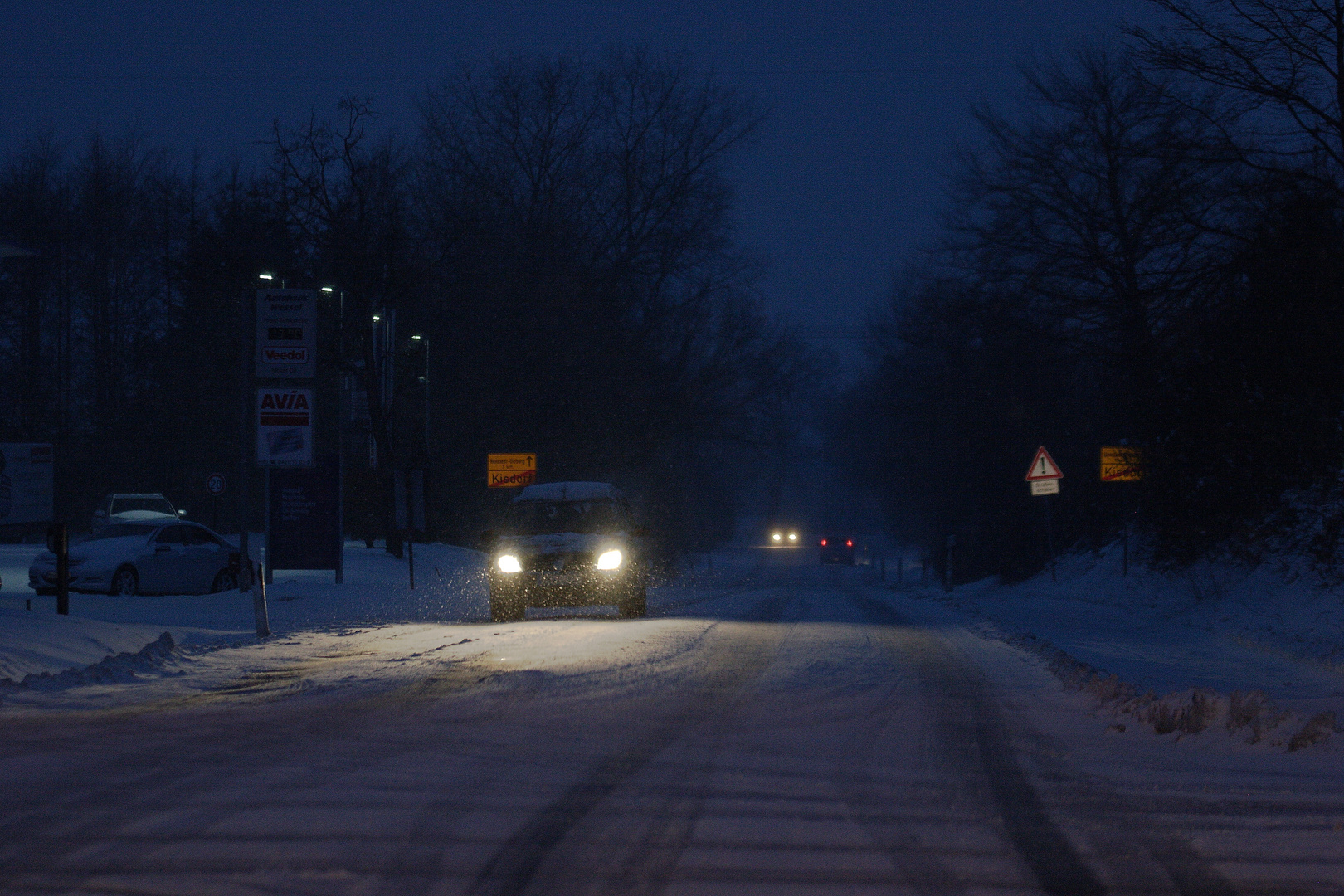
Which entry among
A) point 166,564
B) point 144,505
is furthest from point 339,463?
point 144,505

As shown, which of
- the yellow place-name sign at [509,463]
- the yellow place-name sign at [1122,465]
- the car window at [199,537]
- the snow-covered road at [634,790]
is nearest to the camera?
the snow-covered road at [634,790]

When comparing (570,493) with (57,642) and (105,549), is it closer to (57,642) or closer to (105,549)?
(57,642)

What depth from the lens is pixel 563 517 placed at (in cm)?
1936

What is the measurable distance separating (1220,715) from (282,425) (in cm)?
1312

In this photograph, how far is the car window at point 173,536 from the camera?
24.7 metres

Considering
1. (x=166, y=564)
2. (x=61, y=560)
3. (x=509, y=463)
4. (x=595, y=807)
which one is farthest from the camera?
(x=509, y=463)

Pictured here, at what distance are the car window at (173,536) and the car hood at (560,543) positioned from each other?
30.9ft

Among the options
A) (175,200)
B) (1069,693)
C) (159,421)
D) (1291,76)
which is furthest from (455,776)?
(175,200)

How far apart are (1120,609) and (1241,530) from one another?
3.47 metres

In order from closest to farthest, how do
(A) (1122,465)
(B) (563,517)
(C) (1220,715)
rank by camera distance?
(C) (1220,715) < (B) (563,517) < (A) (1122,465)

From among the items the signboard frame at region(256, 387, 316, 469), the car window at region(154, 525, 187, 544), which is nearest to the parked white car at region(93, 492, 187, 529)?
the car window at region(154, 525, 187, 544)

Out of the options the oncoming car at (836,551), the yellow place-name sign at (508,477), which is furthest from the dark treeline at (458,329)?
the oncoming car at (836,551)

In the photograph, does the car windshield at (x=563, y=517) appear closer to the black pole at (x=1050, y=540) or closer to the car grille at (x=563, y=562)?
the car grille at (x=563, y=562)

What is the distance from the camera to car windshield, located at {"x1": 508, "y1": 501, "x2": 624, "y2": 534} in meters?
19.2
